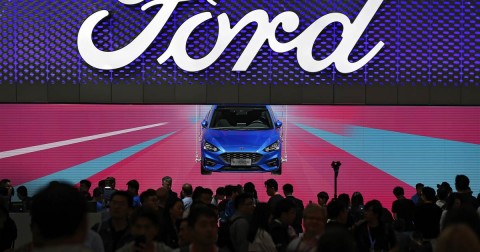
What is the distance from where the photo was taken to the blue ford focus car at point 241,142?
19.3 m

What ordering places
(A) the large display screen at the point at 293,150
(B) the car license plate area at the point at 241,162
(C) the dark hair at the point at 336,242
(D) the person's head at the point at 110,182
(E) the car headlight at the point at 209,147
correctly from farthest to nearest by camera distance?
(A) the large display screen at the point at 293,150 → (E) the car headlight at the point at 209,147 → (B) the car license plate area at the point at 241,162 → (D) the person's head at the point at 110,182 → (C) the dark hair at the point at 336,242

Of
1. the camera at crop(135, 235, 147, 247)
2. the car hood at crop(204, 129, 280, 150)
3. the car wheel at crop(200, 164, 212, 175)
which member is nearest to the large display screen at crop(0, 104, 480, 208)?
the car wheel at crop(200, 164, 212, 175)

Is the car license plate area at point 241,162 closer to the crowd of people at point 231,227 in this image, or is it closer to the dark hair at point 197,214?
the crowd of people at point 231,227

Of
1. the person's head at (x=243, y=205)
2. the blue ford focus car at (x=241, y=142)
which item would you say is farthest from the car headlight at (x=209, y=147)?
the person's head at (x=243, y=205)

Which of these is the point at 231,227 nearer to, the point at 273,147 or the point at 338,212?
the point at 338,212

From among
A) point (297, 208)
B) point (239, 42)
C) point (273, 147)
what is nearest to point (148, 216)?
point (297, 208)

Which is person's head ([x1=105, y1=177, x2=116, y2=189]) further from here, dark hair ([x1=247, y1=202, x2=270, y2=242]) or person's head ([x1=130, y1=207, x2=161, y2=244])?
person's head ([x1=130, y1=207, x2=161, y2=244])

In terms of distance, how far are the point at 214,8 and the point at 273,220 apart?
41.7 feet

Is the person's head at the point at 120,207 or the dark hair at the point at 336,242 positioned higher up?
the dark hair at the point at 336,242

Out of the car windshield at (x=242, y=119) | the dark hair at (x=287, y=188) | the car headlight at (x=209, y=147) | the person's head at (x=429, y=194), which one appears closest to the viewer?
the person's head at (x=429, y=194)

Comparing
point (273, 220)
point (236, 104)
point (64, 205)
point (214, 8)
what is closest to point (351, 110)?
point (236, 104)

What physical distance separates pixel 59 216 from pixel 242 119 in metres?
16.1

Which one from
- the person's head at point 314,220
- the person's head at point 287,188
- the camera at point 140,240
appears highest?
the person's head at point 314,220

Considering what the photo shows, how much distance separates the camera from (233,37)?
20969 millimetres
